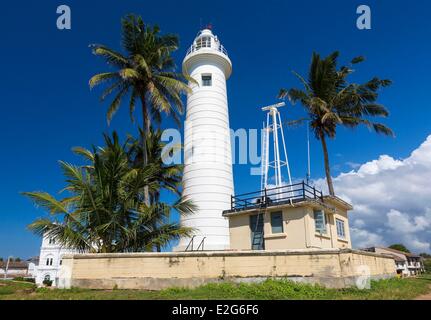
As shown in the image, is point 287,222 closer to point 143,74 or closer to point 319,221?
point 319,221

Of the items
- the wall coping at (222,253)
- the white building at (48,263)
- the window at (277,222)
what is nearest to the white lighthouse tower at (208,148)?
the window at (277,222)

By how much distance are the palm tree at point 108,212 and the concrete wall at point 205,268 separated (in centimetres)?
159

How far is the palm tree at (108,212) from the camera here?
15.3 metres

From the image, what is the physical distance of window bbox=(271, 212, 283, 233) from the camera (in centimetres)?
1773

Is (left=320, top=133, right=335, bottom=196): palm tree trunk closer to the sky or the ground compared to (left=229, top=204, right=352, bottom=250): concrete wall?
closer to the sky

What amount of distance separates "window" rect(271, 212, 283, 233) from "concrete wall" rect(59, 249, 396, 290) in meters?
4.45

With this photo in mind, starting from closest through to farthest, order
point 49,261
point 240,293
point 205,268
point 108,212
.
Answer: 1. point 240,293
2. point 205,268
3. point 108,212
4. point 49,261

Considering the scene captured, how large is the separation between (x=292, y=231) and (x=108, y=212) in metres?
9.02

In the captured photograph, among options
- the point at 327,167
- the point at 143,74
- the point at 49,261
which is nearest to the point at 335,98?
the point at 327,167

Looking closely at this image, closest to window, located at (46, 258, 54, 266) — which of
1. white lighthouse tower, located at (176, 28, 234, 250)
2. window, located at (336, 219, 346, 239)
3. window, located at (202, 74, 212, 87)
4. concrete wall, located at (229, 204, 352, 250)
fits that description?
white lighthouse tower, located at (176, 28, 234, 250)

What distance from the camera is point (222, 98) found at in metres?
27.0

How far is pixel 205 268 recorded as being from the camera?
1322cm

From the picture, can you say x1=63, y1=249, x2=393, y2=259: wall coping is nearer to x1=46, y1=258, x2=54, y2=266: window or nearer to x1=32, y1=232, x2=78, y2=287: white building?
x1=32, y1=232, x2=78, y2=287: white building
